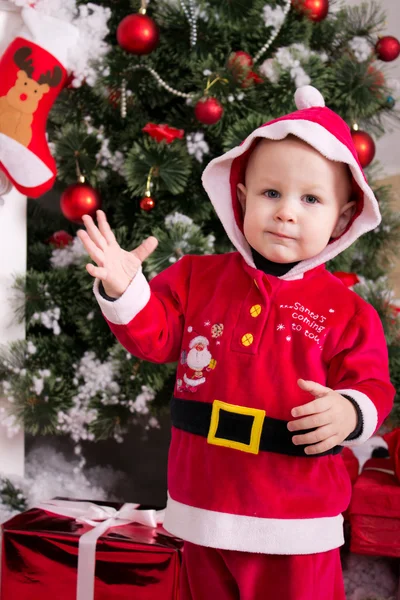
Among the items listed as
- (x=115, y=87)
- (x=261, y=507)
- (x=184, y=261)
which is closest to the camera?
(x=261, y=507)

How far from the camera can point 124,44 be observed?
1461mm

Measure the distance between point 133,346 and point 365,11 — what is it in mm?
1165

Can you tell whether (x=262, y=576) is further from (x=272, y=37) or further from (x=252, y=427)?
(x=272, y=37)

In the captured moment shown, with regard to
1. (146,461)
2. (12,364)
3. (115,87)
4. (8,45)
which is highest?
(8,45)

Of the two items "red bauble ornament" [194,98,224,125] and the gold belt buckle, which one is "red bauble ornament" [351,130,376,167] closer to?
"red bauble ornament" [194,98,224,125]

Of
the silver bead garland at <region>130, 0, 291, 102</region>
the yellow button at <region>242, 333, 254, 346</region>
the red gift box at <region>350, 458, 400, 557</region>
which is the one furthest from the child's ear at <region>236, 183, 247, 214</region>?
the red gift box at <region>350, 458, 400, 557</region>

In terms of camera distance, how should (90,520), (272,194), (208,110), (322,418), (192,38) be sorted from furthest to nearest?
(192,38), (208,110), (90,520), (272,194), (322,418)

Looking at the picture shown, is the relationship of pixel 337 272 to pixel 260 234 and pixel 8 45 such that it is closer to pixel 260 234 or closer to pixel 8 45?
pixel 260 234

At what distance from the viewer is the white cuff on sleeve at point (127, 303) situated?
876 mm

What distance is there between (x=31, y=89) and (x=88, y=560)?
43.9 inches

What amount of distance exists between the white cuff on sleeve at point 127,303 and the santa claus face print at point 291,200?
0.59ft

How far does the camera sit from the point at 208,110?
143 cm

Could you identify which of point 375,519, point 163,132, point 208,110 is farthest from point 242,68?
point 375,519

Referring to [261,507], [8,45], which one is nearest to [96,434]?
[261,507]
